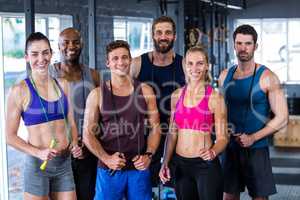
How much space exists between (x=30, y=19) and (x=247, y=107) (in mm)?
1166

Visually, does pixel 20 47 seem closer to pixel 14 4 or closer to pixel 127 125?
pixel 14 4

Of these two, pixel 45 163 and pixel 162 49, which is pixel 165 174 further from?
pixel 162 49

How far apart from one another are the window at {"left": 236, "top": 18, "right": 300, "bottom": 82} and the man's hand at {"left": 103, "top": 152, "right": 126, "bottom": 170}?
19.5ft

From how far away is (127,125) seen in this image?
7.54ft

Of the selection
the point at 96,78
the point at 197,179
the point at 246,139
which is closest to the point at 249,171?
the point at 246,139

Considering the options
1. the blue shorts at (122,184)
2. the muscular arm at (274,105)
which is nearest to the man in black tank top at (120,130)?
the blue shorts at (122,184)

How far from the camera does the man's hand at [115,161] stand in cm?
227

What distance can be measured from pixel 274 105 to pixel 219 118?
31 cm

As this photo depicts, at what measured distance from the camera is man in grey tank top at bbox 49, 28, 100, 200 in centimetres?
252

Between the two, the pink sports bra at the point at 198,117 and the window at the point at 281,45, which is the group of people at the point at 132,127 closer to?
the pink sports bra at the point at 198,117

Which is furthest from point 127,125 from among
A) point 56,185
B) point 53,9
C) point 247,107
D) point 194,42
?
point 194,42

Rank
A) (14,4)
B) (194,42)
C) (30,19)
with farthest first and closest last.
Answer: (194,42)
(14,4)
(30,19)

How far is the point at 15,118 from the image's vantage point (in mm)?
2172

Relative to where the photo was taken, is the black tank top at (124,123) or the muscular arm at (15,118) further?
the black tank top at (124,123)
